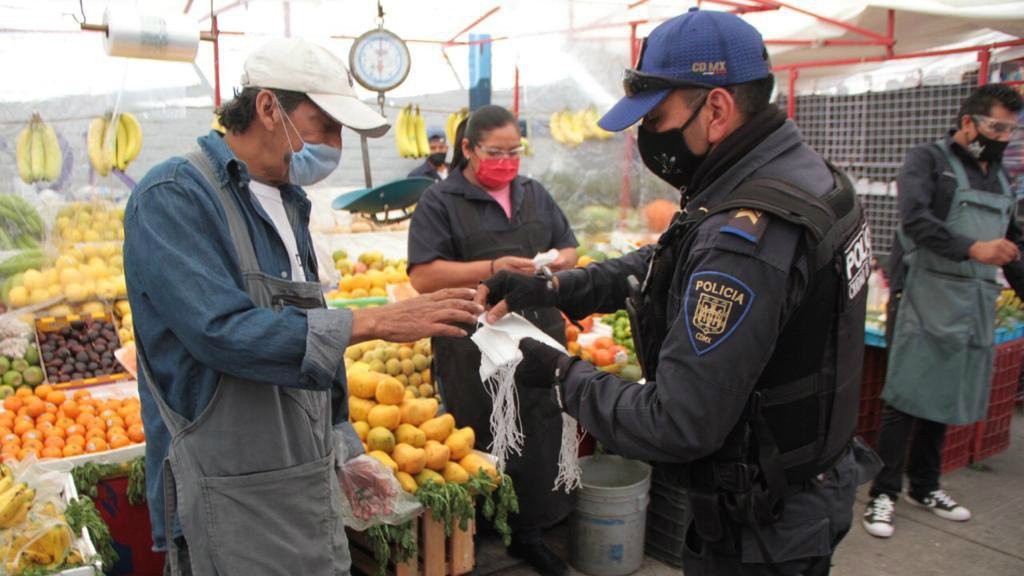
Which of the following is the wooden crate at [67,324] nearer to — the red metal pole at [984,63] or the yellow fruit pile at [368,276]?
the yellow fruit pile at [368,276]

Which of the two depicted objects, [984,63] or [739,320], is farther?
[984,63]

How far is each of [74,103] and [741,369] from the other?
500cm

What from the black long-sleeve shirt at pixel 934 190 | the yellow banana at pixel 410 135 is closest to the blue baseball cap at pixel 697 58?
the black long-sleeve shirt at pixel 934 190

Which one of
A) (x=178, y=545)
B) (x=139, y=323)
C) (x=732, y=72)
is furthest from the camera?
(x=178, y=545)

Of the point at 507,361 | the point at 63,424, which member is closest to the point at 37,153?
the point at 63,424

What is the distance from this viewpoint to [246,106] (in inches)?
82.7

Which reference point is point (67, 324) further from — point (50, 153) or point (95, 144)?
point (95, 144)

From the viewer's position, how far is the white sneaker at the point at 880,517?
459 cm

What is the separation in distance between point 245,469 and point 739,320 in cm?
127

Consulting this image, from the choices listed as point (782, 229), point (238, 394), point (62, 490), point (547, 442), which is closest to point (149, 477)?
point (238, 394)

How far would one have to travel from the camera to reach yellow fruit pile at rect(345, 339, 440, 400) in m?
4.38

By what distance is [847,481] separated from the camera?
2.05 metres

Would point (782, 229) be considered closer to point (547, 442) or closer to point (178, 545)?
point (178, 545)

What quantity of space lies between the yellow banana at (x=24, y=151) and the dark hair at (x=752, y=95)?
454cm
